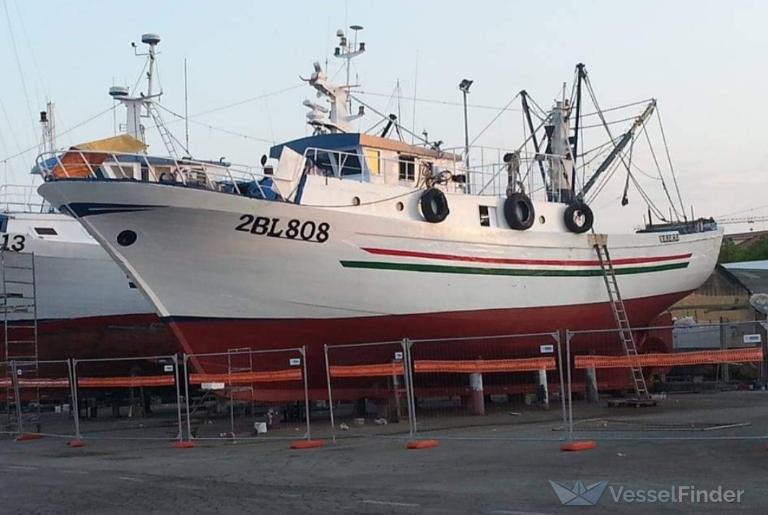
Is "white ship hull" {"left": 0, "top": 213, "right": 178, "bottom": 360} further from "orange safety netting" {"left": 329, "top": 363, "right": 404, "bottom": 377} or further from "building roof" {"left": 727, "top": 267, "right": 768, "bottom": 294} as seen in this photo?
"building roof" {"left": 727, "top": 267, "right": 768, "bottom": 294}

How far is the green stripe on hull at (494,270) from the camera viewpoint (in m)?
19.1

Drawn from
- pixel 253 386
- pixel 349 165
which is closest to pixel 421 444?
pixel 253 386

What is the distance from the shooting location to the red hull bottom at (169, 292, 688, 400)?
18.5 m

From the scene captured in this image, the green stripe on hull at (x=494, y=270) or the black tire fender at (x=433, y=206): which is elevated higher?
the black tire fender at (x=433, y=206)

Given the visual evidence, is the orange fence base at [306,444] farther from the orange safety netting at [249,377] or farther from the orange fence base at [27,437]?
the orange fence base at [27,437]

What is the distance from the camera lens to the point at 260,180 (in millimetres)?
19250

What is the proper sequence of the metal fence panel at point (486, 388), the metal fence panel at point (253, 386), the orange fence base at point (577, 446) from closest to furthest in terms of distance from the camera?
the orange fence base at point (577, 446) → the metal fence panel at point (486, 388) → the metal fence panel at point (253, 386)

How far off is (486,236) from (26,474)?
11795 millimetres

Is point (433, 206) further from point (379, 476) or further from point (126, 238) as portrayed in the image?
point (379, 476)

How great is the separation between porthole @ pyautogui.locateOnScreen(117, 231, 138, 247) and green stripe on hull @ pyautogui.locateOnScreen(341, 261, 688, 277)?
4.22 metres

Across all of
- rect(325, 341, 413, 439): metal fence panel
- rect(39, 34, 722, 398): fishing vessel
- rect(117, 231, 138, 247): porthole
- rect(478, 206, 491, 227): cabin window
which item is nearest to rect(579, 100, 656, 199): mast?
rect(39, 34, 722, 398): fishing vessel

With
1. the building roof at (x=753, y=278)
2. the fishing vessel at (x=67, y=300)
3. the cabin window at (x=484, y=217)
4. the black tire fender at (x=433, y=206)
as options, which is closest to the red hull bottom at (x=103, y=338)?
the fishing vessel at (x=67, y=300)

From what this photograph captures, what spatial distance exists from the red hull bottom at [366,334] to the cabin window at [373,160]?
3788 millimetres

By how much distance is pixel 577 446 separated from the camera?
39.9 ft
